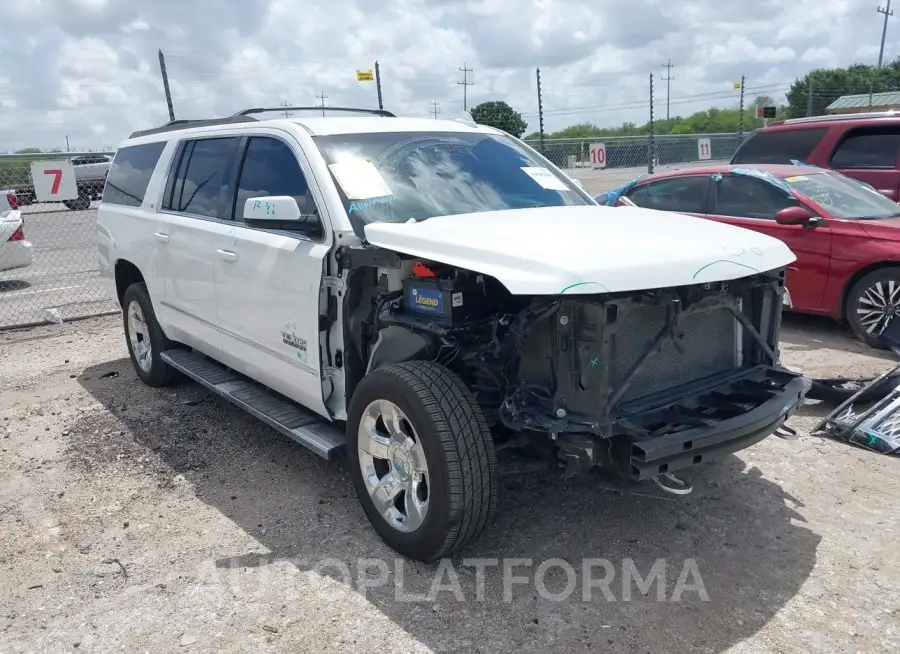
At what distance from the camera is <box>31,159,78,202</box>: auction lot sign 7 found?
28.2ft

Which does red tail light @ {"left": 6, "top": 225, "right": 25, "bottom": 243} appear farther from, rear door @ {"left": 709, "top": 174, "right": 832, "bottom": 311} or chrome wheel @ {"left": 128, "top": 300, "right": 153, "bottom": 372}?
rear door @ {"left": 709, "top": 174, "right": 832, "bottom": 311}

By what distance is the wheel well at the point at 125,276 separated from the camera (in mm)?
6157

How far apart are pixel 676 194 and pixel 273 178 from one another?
16.4 ft

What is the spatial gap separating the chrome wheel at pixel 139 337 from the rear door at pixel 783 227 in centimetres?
535

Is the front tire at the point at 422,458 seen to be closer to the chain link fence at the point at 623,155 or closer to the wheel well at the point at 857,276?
the wheel well at the point at 857,276

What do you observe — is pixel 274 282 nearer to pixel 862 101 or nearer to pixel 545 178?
pixel 545 178

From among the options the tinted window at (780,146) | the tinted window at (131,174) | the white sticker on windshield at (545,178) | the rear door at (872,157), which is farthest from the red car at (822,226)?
the tinted window at (131,174)

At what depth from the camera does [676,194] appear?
795 cm

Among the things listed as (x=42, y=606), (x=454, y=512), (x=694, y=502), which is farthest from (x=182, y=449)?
(x=694, y=502)

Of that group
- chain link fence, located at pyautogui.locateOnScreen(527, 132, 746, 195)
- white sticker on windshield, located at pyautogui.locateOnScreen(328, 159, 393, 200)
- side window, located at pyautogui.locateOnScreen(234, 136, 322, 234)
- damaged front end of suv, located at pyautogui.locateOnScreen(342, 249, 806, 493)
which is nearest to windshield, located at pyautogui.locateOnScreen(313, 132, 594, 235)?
white sticker on windshield, located at pyautogui.locateOnScreen(328, 159, 393, 200)

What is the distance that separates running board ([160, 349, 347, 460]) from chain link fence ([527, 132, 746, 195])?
13.6 metres

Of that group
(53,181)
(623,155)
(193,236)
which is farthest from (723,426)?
(623,155)

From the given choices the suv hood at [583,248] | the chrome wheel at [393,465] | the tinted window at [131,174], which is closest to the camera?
the suv hood at [583,248]

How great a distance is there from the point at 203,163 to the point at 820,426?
432 cm
